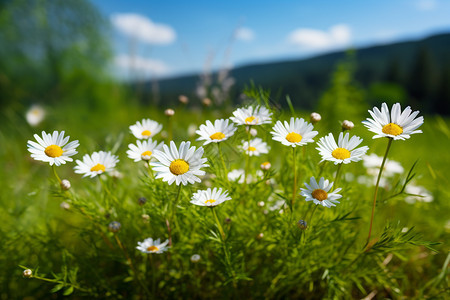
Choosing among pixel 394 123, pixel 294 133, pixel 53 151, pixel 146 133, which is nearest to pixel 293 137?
pixel 294 133

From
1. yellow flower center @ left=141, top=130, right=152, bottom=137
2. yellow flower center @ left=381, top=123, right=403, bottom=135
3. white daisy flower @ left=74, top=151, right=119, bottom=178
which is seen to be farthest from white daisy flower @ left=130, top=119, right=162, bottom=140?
yellow flower center @ left=381, top=123, right=403, bottom=135

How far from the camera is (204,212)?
0.96 metres

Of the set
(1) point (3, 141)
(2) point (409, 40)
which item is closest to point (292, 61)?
(2) point (409, 40)

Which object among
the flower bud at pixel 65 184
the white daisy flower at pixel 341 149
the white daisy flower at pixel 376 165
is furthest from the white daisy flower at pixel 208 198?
the white daisy flower at pixel 376 165

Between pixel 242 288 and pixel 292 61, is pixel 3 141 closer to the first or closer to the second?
pixel 242 288

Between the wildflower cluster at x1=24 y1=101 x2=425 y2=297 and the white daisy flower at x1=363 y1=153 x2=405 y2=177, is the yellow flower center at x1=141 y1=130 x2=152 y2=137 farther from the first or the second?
the white daisy flower at x1=363 y1=153 x2=405 y2=177

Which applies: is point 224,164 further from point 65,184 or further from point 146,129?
point 65,184

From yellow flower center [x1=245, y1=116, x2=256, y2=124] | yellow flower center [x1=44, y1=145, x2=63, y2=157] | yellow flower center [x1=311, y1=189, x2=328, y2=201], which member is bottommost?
yellow flower center [x1=311, y1=189, x2=328, y2=201]

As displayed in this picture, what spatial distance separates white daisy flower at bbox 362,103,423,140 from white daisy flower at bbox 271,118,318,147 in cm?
14

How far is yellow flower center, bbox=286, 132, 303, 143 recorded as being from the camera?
0.82 meters

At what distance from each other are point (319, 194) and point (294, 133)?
19 centimetres

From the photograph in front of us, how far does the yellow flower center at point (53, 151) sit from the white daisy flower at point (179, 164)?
276 millimetres

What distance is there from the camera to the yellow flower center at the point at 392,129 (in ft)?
2.47

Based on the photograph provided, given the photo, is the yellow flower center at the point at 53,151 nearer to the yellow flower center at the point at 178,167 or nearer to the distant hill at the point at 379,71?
the yellow flower center at the point at 178,167
